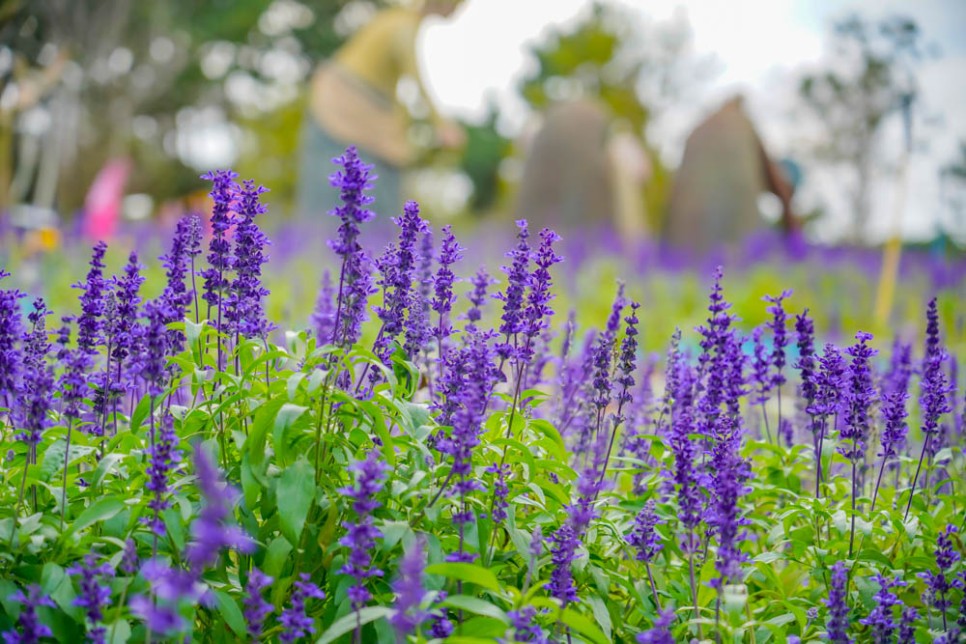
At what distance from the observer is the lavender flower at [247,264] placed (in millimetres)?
2523

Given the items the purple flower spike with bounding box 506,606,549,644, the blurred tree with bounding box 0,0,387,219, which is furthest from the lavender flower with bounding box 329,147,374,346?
the blurred tree with bounding box 0,0,387,219

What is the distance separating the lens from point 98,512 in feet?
7.13

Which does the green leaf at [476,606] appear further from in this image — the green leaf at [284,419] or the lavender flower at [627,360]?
the lavender flower at [627,360]

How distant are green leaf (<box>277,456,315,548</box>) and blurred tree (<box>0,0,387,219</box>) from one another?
23.0 meters

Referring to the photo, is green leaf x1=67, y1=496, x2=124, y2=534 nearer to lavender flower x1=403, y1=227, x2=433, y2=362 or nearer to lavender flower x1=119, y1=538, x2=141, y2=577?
lavender flower x1=119, y1=538, x2=141, y2=577

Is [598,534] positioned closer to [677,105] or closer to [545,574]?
[545,574]

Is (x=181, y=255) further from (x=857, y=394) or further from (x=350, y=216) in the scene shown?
(x=857, y=394)

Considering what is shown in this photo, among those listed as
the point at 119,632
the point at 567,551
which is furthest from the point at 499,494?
the point at 119,632

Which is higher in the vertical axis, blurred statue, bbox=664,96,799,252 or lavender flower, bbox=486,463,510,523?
blurred statue, bbox=664,96,799,252

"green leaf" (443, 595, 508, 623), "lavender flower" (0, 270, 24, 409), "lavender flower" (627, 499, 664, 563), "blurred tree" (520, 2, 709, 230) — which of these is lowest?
"green leaf" (443, 595, 508, 623)

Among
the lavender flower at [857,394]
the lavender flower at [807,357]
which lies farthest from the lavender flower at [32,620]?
the lavender flower at [807,357]

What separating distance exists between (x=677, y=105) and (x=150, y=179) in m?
21.1

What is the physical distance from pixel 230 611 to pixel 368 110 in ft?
37.2

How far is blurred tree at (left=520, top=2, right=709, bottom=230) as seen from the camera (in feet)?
132
